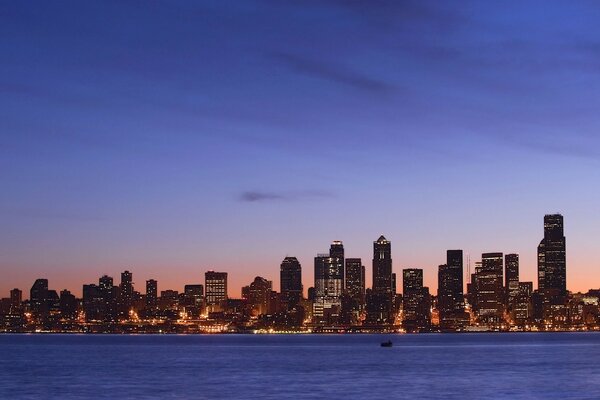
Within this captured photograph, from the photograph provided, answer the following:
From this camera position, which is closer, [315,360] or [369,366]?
[369,366]

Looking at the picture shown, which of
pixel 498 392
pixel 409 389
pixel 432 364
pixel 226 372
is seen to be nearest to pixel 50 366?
pixel 226 372

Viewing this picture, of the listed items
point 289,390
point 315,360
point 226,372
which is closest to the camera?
point 289,390

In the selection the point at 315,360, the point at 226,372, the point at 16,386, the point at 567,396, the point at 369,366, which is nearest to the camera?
the point at 567,396

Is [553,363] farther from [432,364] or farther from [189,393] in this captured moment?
[189,393]

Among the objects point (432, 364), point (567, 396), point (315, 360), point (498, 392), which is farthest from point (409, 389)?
point (315, 360)

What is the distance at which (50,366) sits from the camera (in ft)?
506

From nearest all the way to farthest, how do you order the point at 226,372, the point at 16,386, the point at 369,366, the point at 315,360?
the point at 16,386 < the point at 226,372 < the point at 369,366 < the point at 315,360

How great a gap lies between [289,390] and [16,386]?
30278mm

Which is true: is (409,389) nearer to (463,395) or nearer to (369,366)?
(463,395)

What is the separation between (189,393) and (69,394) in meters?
11.8

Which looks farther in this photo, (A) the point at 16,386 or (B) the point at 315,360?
(B) the point at 315,360

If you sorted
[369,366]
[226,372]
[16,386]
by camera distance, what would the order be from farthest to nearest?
[369,366] < [226,372] < [16,386]

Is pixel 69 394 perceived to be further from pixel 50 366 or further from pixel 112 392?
pixel 50 366

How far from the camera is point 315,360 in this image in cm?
17225
